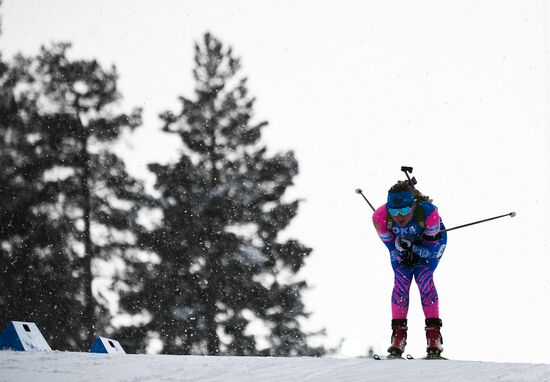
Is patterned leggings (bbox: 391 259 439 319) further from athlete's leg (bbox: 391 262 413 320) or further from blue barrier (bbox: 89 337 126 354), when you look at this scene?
blue barrier (bbox: 89 337 126 354)

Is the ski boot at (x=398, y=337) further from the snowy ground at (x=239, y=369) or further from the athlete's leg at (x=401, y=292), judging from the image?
the snowy ground at (x=239, y=369)

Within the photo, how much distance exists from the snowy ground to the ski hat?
2033 mm

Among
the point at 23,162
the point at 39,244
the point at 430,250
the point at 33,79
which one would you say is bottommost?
the point at 430,250

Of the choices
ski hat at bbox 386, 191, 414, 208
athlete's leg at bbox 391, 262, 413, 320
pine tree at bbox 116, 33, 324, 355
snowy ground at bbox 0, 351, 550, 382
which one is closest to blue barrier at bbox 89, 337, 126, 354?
snowy ground at bbox 0, 351, 550, 382

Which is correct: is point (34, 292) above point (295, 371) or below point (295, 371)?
above

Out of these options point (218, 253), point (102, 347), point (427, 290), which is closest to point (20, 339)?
point (102, 347)

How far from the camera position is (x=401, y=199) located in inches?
350

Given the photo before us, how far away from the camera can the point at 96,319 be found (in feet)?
73.3

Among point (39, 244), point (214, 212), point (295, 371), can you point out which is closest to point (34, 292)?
point (39, 244)

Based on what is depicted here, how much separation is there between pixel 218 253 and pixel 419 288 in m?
13.6

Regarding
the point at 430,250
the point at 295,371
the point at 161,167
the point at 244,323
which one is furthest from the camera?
the point at 161,167

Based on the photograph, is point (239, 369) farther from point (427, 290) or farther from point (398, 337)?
point (427, 290)

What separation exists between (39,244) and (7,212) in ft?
3.79

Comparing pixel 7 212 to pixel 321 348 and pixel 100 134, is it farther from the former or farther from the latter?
pixel 321 348
